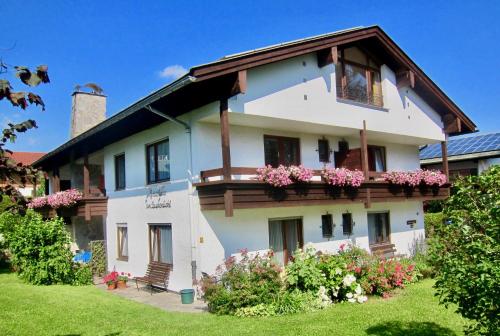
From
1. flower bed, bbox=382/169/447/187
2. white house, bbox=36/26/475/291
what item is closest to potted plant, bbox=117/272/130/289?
white house, bbox=36/26/475/291

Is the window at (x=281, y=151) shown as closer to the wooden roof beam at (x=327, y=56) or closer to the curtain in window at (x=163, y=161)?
the wooden roof beam at (x=327, y=56)

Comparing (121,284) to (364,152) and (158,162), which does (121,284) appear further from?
(364,152)

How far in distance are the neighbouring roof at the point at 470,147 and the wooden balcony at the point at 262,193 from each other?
10.1m

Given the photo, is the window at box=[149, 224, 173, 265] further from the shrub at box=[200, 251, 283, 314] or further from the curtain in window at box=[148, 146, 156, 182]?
the shrub at box=[200, 251, 283, 314]

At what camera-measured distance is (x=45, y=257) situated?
15.0 m

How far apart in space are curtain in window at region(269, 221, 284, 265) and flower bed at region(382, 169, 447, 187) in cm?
473

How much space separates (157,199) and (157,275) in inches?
96.7

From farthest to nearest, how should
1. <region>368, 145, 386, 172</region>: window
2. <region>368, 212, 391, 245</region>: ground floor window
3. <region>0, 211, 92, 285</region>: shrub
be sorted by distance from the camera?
1. <region>368, 145, 386, 172</region>: window
2. <region>368, 212, 391, 245</region>: ground floor window
3. <region>0, 211, 92, 285</region>: shrub

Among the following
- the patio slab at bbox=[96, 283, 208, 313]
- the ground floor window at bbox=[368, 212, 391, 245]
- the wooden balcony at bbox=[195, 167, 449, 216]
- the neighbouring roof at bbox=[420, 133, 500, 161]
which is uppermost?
the neighbouring roof at bbox=[420, 133, 500, 161]

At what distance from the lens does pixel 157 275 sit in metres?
13.7

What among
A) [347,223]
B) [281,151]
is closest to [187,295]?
[281,151]

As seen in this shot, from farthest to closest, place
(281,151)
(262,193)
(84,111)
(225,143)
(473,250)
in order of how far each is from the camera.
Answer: (84,111) → (281,151) → (262,193) → (225,143) → (473,250)

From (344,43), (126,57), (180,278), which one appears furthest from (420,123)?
(126,57)

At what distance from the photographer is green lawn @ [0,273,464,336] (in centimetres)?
854
